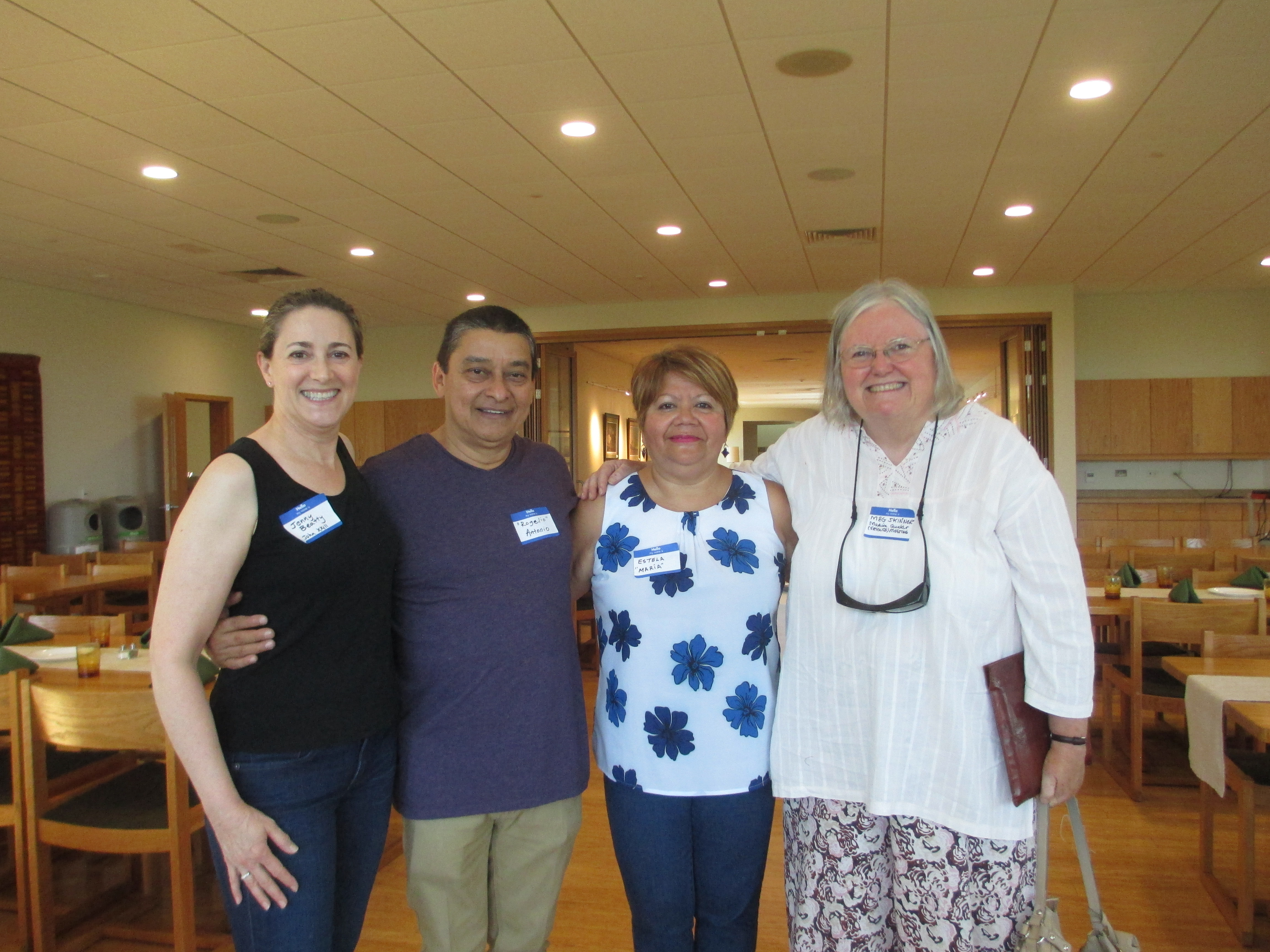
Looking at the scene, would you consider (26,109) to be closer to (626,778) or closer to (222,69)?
(222,69)

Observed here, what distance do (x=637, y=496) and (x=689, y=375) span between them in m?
0.30

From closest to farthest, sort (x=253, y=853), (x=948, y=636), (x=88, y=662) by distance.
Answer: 1. (x=253, y=853)
2. (x=948, y=636)
3. (x=88, y=662)

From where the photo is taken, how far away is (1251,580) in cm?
474

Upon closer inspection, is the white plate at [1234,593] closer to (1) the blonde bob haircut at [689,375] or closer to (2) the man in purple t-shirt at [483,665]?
(1) the blonde bob haircut at [689,375]

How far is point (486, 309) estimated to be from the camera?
1930 millimetres

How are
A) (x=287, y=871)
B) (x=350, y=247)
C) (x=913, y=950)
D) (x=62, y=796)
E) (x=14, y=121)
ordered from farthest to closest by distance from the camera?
(x=350, y=247)
(x=14, y=121)
(x=62, y=796)
(x=913, y=950)
(x=287, y=871)

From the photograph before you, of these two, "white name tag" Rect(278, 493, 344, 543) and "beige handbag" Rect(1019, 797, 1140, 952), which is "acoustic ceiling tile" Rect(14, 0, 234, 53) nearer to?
"white name tag" Rect(278, 493, 344, 543)

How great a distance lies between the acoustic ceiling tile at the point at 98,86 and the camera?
3.82 metres

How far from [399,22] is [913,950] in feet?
11.5

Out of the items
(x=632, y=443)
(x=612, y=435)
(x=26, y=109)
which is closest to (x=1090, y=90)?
(x=26, y=109)

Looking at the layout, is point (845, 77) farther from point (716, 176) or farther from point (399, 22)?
point (399, 22)

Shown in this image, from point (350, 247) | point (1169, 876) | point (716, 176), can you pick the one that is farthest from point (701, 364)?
point (350, 247)

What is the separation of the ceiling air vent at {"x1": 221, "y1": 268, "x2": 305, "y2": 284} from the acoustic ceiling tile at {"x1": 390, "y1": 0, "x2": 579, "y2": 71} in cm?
470

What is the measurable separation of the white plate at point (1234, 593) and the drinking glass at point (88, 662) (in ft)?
16.4
